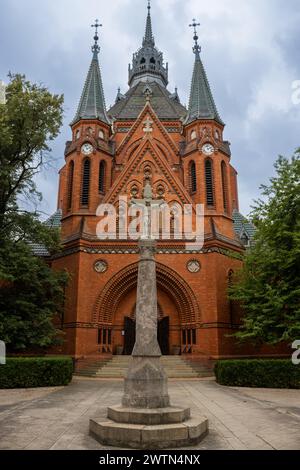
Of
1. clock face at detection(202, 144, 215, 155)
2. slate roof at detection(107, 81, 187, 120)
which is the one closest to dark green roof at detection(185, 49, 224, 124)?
clock face at detection(202, 144, 215, 155)

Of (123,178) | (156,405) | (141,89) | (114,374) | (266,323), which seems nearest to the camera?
(156,405)

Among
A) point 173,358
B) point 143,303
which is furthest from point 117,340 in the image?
point 143,303

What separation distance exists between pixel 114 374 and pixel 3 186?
10.6 m

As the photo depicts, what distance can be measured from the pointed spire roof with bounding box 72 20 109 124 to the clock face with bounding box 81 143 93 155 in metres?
2.66

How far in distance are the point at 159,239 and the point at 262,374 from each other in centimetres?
1015

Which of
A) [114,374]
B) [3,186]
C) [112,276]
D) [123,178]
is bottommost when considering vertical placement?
[114,374]

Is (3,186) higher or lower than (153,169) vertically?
lower

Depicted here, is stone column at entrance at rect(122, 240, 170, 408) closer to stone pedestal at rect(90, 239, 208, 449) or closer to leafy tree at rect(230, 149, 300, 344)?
stone pedestal at rect(90, 239, 208, 449)

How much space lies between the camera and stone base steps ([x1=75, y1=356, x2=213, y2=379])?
19594 millimetres

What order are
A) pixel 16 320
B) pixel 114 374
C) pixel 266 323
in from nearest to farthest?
pixel 266 323 < pixel 16 320 < pixel 114 374

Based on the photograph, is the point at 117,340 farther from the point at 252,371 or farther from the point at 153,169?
the point at 153,169

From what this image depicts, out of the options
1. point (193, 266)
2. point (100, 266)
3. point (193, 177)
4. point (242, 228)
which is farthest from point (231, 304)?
point (193, 177)

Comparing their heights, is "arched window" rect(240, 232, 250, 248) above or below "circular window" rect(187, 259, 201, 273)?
above

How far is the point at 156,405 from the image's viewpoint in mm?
7578
